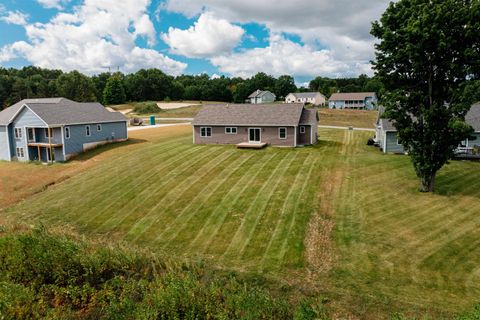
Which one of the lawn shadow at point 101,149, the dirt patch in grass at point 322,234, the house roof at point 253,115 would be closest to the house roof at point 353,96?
the house roof at point 253,115

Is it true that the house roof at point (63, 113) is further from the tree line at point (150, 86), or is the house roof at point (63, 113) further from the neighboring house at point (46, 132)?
the tree line at point (150, 86)

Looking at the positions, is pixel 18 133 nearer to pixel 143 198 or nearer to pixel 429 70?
pixel 143 198

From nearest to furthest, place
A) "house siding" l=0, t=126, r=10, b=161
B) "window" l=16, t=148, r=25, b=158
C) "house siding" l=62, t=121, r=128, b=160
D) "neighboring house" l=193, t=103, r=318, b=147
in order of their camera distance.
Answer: "neighboring house" l=193, t=103, r=318, b=147 < "house siding" l=62, t=121, r=128, b=160 < "window" l=16, t=148, r=25, b=158 < "house siding" l=0, t=126, r=10, b=161

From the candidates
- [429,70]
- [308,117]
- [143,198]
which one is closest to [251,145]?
A: [308,117]

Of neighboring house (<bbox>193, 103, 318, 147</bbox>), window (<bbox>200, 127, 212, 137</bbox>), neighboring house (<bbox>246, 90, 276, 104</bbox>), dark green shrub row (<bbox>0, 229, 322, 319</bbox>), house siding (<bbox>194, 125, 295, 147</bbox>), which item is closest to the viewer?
dark green shrub row (<bbox>0, 229, 322, 319</bbox>)

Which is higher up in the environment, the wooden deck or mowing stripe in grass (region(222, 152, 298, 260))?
the wooden deck

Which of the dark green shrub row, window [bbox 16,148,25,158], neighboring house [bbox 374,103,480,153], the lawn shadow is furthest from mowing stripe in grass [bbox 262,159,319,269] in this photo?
window [bbox 16,148,25,158]

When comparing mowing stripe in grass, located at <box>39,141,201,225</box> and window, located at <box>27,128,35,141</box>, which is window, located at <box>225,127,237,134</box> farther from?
window, located at <box>27,128,35,141</box>

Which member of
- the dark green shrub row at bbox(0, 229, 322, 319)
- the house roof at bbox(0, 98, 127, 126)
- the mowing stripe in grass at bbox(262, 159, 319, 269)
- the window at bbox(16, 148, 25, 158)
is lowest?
the mowing stripe in grass at bbox(262, 159, 319, 269)
